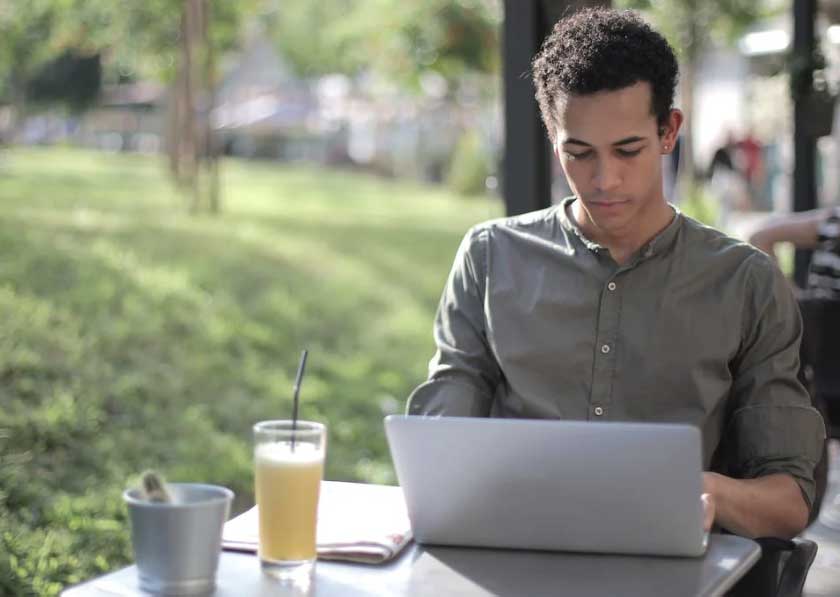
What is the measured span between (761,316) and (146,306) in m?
5.31

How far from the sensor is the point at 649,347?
1.97 m

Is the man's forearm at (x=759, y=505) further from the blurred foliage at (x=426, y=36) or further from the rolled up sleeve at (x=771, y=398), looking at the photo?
the blurred foliage at (x=426, y=36)

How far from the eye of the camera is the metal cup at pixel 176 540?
135cm

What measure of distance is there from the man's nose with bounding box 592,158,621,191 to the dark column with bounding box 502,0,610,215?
4.36 feet

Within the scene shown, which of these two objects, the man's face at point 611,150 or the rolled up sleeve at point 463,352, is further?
the rolled up sleeve at point 463,352

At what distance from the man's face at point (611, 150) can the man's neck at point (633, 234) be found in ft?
0.12

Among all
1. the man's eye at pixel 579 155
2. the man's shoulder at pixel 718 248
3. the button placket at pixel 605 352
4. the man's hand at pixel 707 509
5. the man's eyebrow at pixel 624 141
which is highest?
the man's eyebrow at pixel 624 141

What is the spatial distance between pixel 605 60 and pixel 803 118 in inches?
169

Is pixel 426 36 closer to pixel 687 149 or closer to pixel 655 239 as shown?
pixel 687 149

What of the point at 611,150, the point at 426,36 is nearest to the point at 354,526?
the point at 611,150

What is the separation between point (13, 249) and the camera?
7.24 m

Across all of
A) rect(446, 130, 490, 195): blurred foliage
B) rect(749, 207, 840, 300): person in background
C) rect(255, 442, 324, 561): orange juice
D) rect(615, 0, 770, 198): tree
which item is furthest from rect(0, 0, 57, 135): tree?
rect(255, 442, 324, 561): orange juice

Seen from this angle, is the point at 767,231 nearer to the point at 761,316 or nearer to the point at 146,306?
the point at 761,316

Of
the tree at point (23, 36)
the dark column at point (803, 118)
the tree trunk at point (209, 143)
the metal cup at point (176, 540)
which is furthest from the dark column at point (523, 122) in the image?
the tree trunk at point (209, 143)
